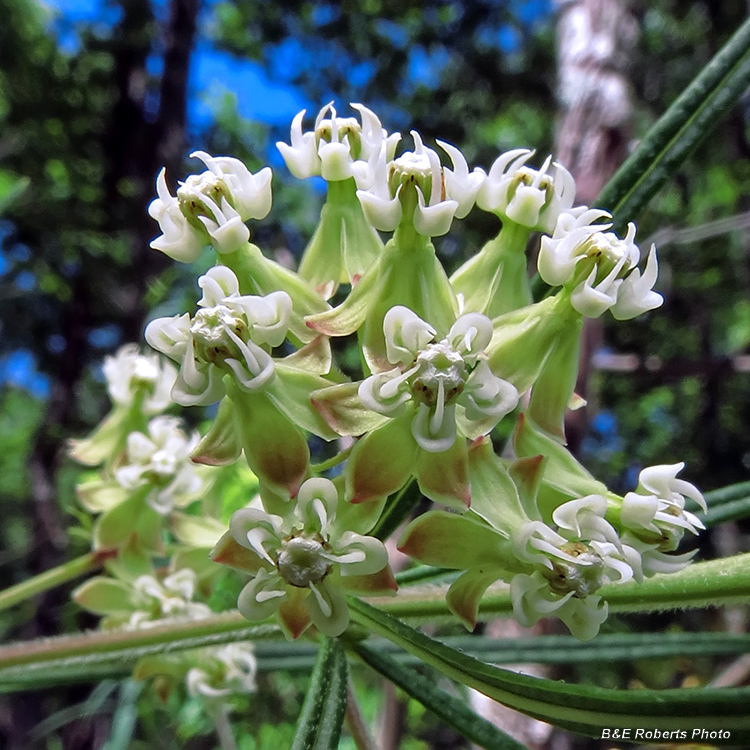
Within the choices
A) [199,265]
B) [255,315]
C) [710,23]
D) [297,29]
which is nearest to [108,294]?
[199,265]

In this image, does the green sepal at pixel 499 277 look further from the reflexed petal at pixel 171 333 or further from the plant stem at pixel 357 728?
the plant stem at pixel 357 728

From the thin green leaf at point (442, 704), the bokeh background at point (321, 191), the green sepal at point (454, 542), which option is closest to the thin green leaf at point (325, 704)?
the thin green leaf at point (442, 704)

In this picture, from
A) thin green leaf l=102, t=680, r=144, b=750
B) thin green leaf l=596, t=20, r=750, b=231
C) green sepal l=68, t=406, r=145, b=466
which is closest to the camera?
thin green leaf l=596, t=20, r=750, b=231

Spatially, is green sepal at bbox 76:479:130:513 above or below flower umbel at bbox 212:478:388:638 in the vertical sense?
above

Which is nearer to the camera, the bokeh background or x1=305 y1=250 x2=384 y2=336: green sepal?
x1=305 y1=250 x2=384 y2=336: green sepal

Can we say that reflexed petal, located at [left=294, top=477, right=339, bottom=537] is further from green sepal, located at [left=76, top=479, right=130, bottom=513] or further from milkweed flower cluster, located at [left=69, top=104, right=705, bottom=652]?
green sepal, located at [left=76, top=479, right=130, bottom=513]

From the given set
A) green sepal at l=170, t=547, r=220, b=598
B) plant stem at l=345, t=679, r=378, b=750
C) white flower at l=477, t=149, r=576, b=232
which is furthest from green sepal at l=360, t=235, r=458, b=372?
green sepal at l=170, t=547, r=220, b=598
